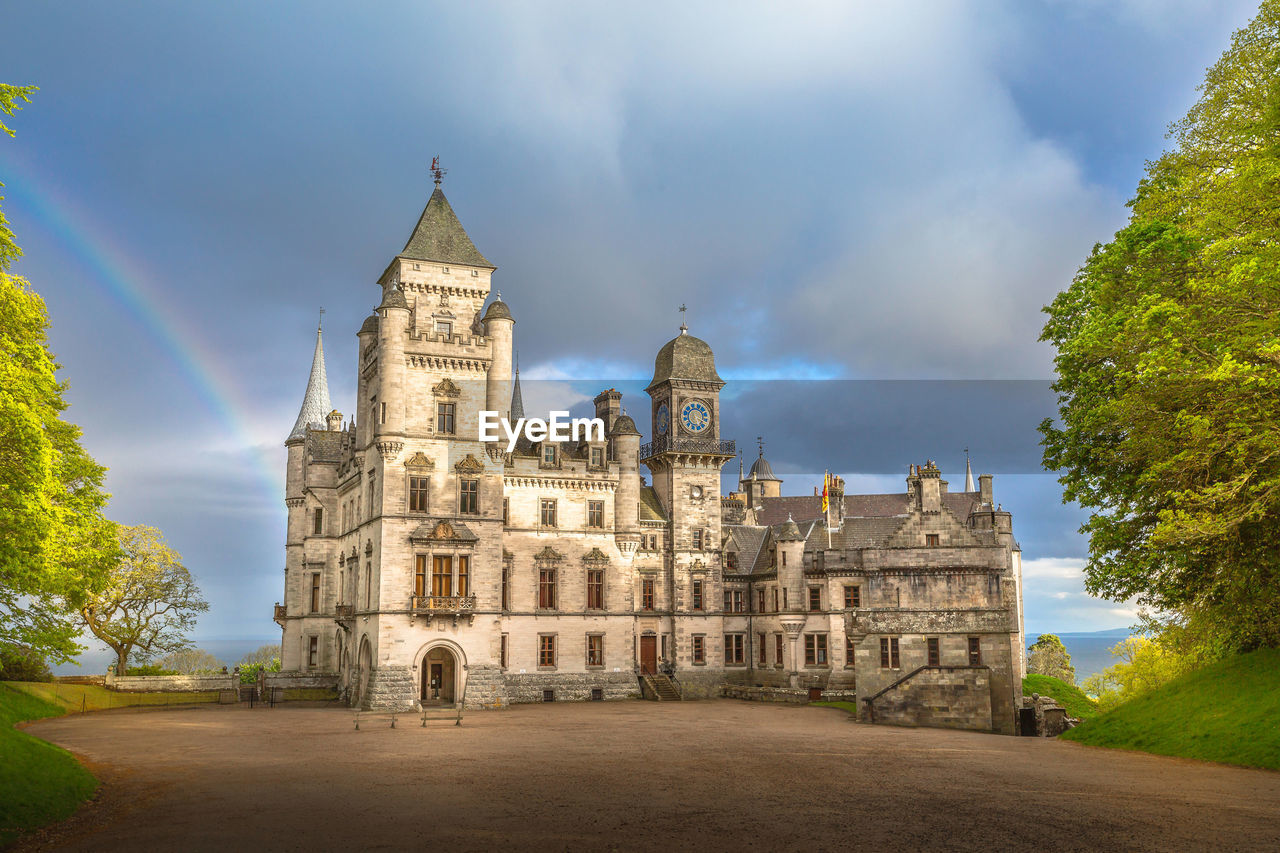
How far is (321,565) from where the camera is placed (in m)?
64.7

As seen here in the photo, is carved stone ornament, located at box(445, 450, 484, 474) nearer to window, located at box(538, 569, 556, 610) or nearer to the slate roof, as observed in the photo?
window, located at box(538, 569, 556, 610)

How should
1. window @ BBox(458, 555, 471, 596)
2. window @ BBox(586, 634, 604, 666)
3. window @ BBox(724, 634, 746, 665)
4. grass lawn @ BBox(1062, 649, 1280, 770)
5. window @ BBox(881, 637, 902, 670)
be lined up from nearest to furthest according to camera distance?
grass lawn @ BBox(1062, 649, 1280, 770), window @ BBox(458, 555, 471, 596), window @ BBox(881, 637, 902, 670), window @ BBox(586, 634, 604, 666), window @ BBox(724, 634, 746, 665)

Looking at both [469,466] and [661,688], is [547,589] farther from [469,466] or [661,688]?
[469,466]

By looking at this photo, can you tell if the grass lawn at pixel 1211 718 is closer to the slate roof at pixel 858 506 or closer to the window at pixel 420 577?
the window at pixel 420 577

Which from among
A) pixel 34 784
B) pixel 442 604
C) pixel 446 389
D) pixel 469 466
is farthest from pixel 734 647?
pixel 34 784

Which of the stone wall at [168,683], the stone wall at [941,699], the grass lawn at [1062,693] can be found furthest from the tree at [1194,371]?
the stone wall at [168,683]

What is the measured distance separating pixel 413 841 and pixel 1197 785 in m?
19.4

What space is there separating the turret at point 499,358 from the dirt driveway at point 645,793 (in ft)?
73.5

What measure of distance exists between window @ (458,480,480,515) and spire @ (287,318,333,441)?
657 inches

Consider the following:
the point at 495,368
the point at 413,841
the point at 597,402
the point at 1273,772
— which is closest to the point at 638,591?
the point at 597,402

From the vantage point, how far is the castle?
54.0 m

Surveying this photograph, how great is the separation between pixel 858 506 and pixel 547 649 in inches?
1691

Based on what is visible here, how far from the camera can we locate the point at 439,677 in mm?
56438

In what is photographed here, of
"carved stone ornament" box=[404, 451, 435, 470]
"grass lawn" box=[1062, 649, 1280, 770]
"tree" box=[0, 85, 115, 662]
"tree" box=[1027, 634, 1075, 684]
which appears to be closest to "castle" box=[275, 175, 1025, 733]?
"carved stone ornament" box=[404, 451, 435, 470]
